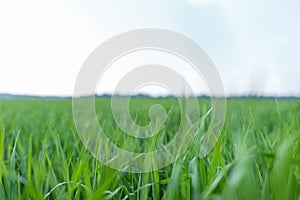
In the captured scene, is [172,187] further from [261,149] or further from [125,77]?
[125,77]

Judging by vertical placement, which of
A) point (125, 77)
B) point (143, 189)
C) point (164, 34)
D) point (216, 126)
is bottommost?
point (143, 189)

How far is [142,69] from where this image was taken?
39.9 inches

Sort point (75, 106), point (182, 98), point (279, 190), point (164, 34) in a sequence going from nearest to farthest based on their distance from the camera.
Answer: point (279, 190)
point (182, 98)
point (75, 106)
point (164, 34)

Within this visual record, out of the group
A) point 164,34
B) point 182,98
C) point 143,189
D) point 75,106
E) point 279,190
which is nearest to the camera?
point 279,190

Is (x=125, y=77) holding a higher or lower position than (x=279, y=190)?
higher

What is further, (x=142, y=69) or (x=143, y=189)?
(x=142, y=69)

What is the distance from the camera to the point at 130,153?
88 cm

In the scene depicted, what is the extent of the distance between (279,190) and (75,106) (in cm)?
60

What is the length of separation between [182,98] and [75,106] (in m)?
0.29

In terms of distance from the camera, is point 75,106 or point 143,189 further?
point 75,106

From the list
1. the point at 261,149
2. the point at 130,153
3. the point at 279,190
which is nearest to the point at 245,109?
the point at 261,149

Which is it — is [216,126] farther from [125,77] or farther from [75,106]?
[75,106]

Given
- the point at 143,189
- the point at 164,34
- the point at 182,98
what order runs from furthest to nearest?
the point at 164,34, the point at 182,98, the point at 143,189

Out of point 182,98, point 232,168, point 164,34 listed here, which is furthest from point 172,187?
point 164,34
